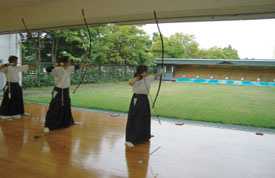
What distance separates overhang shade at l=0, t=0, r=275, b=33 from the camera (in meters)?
2.91

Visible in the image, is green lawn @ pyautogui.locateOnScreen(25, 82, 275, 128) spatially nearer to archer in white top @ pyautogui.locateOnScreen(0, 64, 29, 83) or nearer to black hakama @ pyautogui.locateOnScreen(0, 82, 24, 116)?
black hakama @ pyautogui.locateOnScreen(0, 82, 24, 116)

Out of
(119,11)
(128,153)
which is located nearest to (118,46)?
(119,11)

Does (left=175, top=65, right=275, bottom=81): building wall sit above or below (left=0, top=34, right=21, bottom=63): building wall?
below

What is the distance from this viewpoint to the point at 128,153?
10.4 feet

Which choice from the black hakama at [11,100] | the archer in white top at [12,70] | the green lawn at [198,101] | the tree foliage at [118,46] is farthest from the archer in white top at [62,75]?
the green lawn at [198,101]

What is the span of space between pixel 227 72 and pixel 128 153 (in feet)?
13.4

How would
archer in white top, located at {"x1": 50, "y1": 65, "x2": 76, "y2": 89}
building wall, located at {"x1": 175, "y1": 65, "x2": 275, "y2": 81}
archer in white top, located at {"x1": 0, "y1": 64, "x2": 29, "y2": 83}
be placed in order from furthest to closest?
building wall, located at {"x1": 175, "y1": 65, "x2": 275, "y2": 81}
archer in white top, located at {"x1": 0, "y1": 64, "x2": 29, "y2": 83}
archer in white top, located at {"x1": 50, "y1": 65, "x2": 76, "y2": 89}

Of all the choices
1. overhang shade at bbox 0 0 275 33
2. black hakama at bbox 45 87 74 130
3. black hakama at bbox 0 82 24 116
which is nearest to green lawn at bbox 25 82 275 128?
black hakama at bbox 0 82 24 116

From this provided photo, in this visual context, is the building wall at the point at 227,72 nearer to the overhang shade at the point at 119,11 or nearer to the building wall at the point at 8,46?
the overhang shade at the point at 119,11

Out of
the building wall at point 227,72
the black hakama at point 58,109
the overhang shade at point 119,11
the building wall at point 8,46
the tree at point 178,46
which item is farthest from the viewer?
the building wall at point 8,46

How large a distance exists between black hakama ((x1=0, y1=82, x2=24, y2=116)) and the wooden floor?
33 centimetres

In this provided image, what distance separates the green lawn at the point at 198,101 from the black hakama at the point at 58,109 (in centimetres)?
216

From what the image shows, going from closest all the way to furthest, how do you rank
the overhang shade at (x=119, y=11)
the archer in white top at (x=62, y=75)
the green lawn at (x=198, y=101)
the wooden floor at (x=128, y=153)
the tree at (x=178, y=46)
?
the wooden floor at (x=128, y=153), the overhang shade at (x=119, y=11), the archer in white top at (x=62, y=75), the tree at (x=178, y=46), the green lawn at (x=198, y=101)

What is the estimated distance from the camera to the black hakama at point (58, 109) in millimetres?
4129
